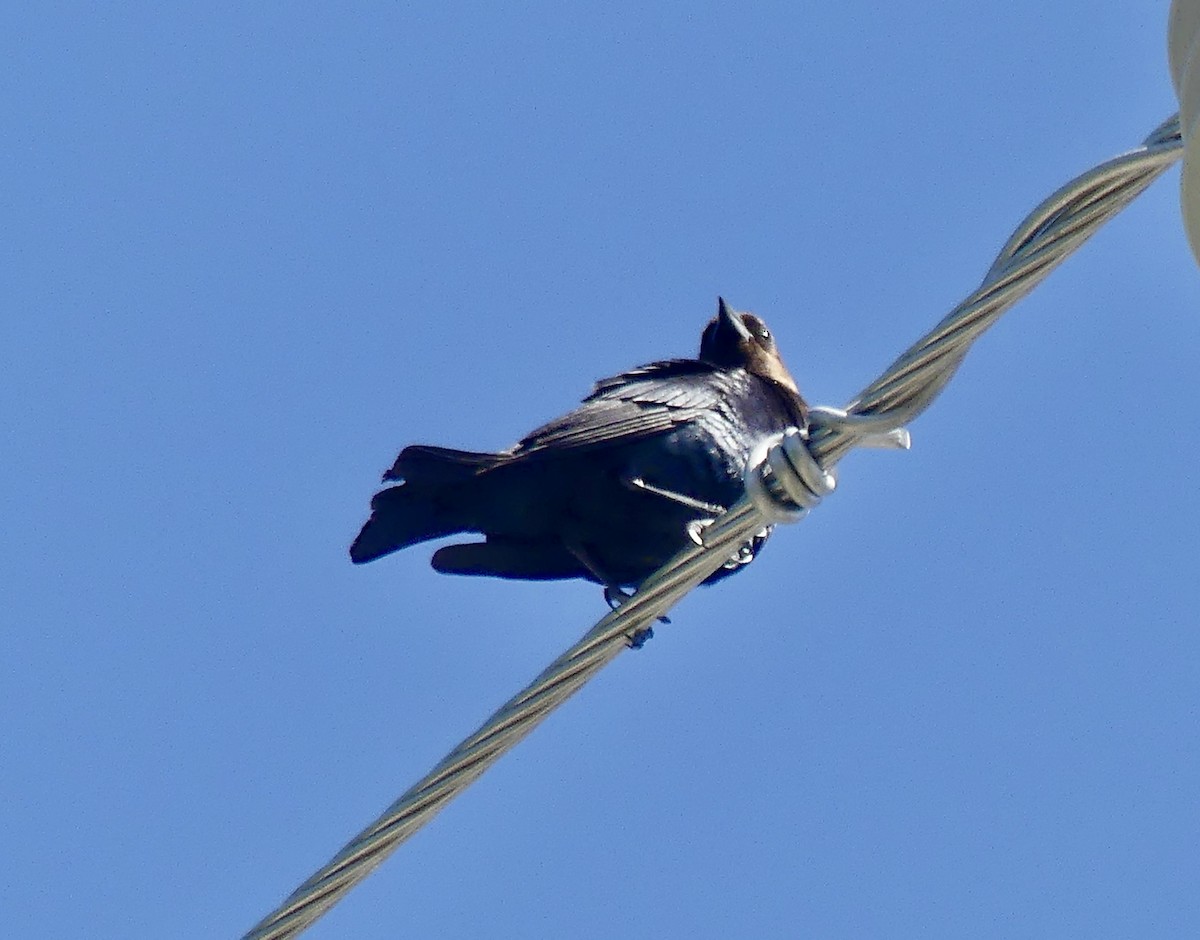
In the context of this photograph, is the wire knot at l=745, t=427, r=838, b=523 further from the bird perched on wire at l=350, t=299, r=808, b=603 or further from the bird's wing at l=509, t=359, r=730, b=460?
the bird's wing at l=509, t=359, r=730, b=460

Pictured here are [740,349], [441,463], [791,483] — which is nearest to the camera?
[791,483]

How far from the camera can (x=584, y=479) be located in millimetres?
6344

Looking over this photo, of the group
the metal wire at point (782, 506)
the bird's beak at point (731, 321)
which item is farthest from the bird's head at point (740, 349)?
the metal wire at point (782, 506)

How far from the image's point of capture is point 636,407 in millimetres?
6488

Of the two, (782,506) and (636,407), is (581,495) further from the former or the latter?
(782,506)

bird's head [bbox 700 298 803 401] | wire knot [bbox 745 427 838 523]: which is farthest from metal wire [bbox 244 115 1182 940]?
bird's head [bbox 700 298 803 401]

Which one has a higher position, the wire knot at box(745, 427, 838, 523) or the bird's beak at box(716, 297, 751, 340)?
the bird's beak at box(716, 297, 751, 340)

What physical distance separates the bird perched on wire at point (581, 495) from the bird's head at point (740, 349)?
0.86m

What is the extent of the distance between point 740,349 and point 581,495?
1.36 meters

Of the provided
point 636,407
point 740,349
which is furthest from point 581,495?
point 740,349

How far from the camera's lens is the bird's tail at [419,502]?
20.5ft

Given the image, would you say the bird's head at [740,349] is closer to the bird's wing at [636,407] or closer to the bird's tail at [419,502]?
the bird's wing at [636,407]

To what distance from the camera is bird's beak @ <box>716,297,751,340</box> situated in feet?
25.0

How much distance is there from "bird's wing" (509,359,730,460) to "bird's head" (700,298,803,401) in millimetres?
437
